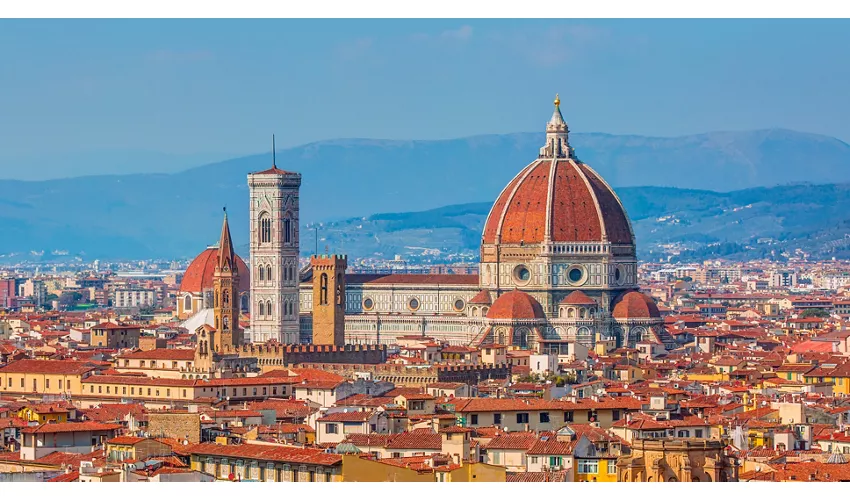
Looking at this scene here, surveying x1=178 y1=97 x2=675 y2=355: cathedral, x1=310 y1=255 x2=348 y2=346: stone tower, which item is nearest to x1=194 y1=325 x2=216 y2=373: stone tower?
x1=310 y1=255 x2=348 y2=346: stone tower

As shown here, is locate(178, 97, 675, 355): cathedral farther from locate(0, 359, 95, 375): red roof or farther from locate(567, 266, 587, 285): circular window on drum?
locate(0, 359, 95, 375): red roof

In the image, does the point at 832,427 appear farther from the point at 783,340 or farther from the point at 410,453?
the point at 783,340

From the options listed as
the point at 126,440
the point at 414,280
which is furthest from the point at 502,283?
the point at 126,440

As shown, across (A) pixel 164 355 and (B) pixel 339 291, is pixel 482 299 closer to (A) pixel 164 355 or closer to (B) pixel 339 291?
(B) pixel 339 291

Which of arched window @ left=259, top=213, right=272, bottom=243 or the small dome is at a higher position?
arched window @ left=259, top=213, right=272, bottom=243

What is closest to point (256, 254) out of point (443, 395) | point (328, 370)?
point (328, 370)

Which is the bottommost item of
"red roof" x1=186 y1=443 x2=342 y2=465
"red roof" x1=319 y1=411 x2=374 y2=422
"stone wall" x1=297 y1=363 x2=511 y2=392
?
"red roof" x1=186 y1=443 x2=342 y2=465
